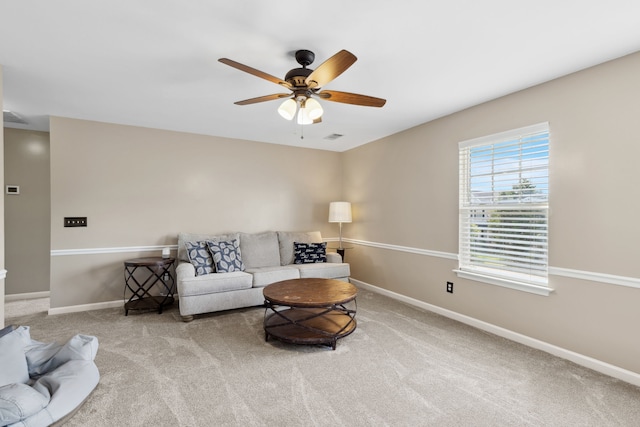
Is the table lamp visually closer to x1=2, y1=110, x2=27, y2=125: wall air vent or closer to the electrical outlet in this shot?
the electrical outlet

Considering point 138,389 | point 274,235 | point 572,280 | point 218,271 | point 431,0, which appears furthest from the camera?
point 274,235

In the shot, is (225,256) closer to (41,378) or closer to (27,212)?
(41,378)

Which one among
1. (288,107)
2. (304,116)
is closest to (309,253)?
(304,116)

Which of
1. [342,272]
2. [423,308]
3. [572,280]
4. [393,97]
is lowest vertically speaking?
[423,308]

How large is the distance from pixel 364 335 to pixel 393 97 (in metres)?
2.52

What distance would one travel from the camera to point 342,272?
183 inches

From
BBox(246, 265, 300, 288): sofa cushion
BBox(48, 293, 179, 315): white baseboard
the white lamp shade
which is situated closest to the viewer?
BBox(48, 293, 179, 315): white baseboard

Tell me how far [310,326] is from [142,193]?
121 inches

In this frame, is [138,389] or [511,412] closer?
[511,412]

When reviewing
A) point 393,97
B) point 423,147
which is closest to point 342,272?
point 423,147

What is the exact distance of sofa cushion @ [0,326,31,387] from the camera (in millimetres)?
1921

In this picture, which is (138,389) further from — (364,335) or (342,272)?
(342,272)

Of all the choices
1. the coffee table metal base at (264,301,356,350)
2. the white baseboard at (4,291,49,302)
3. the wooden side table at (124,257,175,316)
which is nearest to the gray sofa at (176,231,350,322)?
the wooden side table at (124,257,175,316)

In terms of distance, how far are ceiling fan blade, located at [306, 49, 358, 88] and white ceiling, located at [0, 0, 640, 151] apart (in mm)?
272
